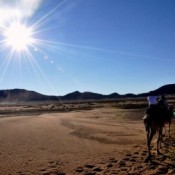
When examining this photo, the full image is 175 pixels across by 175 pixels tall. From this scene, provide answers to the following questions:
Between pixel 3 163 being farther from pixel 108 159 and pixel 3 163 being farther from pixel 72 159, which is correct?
pixel 108 159

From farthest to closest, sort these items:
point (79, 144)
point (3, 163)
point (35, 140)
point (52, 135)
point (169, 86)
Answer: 1. point (169, 86)
2. point (52, 135)
3. point (35, 140)
4. point (79, 144)
5. point (3, 163)

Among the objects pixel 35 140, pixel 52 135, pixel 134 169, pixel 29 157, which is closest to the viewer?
pixel 134 169

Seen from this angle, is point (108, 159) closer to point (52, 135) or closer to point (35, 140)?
point (35, 140)

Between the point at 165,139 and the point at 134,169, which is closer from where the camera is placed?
the point at 134,169

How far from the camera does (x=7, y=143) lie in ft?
63.1

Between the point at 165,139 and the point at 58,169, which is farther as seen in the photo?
the point at 165,139

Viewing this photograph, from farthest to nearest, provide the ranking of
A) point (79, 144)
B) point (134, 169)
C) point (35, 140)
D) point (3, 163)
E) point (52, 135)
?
1. point (52, 135)
2. point (35, 140)
3. point (79, 144)
4. point (3, 163)
5. point (134, 169)

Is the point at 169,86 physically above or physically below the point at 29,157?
above

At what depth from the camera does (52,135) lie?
22.2m

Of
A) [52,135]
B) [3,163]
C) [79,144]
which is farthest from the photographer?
[52,135]

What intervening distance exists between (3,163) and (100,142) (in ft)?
20.6

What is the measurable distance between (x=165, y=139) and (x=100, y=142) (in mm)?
3610

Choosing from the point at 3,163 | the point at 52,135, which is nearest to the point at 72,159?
the point at 3,163

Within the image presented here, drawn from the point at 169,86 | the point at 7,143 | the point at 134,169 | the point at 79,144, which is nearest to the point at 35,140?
the point at 7,143
